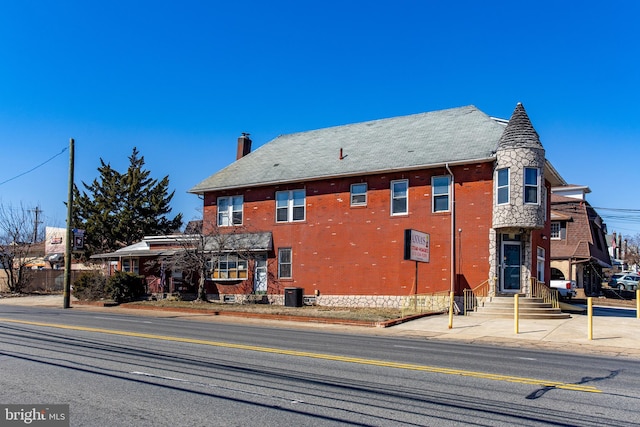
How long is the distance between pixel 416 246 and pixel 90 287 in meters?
20.2

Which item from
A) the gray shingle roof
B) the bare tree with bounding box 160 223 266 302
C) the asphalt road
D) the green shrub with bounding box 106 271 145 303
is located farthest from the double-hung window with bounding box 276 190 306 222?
the asphalt road

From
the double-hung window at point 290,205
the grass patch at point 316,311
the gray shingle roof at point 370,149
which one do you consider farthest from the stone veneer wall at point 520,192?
the double-hung window at point 290,205

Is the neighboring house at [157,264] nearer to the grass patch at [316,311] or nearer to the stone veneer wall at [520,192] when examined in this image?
the grass patch at [316,311]

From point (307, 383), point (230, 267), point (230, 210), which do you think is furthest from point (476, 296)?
point (307, 383)

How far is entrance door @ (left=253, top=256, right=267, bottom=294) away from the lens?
33.1 m

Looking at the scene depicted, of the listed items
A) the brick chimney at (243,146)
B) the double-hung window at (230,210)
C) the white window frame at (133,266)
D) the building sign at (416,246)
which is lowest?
the white window frame at (133,266)

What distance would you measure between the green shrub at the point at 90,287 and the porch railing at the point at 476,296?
2035cm

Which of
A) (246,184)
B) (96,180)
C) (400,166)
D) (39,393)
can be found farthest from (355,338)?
(96,180)

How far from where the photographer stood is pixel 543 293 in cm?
2475

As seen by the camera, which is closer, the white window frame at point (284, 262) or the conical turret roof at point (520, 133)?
the conical turret roof at point (520, 133)

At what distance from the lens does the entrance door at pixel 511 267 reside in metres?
26.0

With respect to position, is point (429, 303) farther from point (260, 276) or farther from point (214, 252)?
point (214, 252)

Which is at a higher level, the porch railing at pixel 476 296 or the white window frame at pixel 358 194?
the white window frame at pixel 358 194

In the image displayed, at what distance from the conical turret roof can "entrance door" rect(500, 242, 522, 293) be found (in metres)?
4.49
